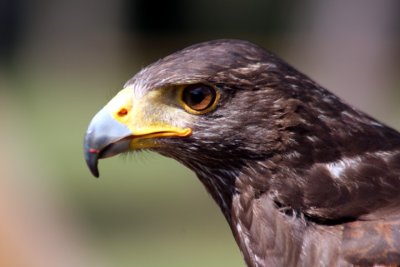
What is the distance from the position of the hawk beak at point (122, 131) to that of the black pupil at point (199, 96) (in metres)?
0.12

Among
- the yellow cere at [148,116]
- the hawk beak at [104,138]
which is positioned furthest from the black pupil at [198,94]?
the hawk beak at [104,138]

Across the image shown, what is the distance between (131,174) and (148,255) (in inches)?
→ 123

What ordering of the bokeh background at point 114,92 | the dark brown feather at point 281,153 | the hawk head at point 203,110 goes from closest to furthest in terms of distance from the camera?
the dark brown feather at point 281,153 → the hawk head at point 203,110 → the bokeh background at point 114,92

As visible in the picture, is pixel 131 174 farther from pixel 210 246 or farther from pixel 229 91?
pixel 229 91

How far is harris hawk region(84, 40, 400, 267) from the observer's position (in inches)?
186

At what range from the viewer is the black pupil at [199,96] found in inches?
191

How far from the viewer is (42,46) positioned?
23.4m

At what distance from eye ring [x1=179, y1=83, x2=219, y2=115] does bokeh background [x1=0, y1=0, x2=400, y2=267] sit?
1.49m

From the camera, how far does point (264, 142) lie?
16.0 ft

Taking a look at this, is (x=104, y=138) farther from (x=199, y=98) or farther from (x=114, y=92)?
(x=114, y=92)

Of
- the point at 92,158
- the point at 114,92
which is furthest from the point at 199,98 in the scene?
the point at 114,92

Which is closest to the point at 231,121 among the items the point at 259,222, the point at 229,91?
the point at 229,91

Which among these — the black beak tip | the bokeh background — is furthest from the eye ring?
the bokeh background

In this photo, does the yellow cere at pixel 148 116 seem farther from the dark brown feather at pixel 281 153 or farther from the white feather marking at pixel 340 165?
the white feather marking at pixel 340 165
